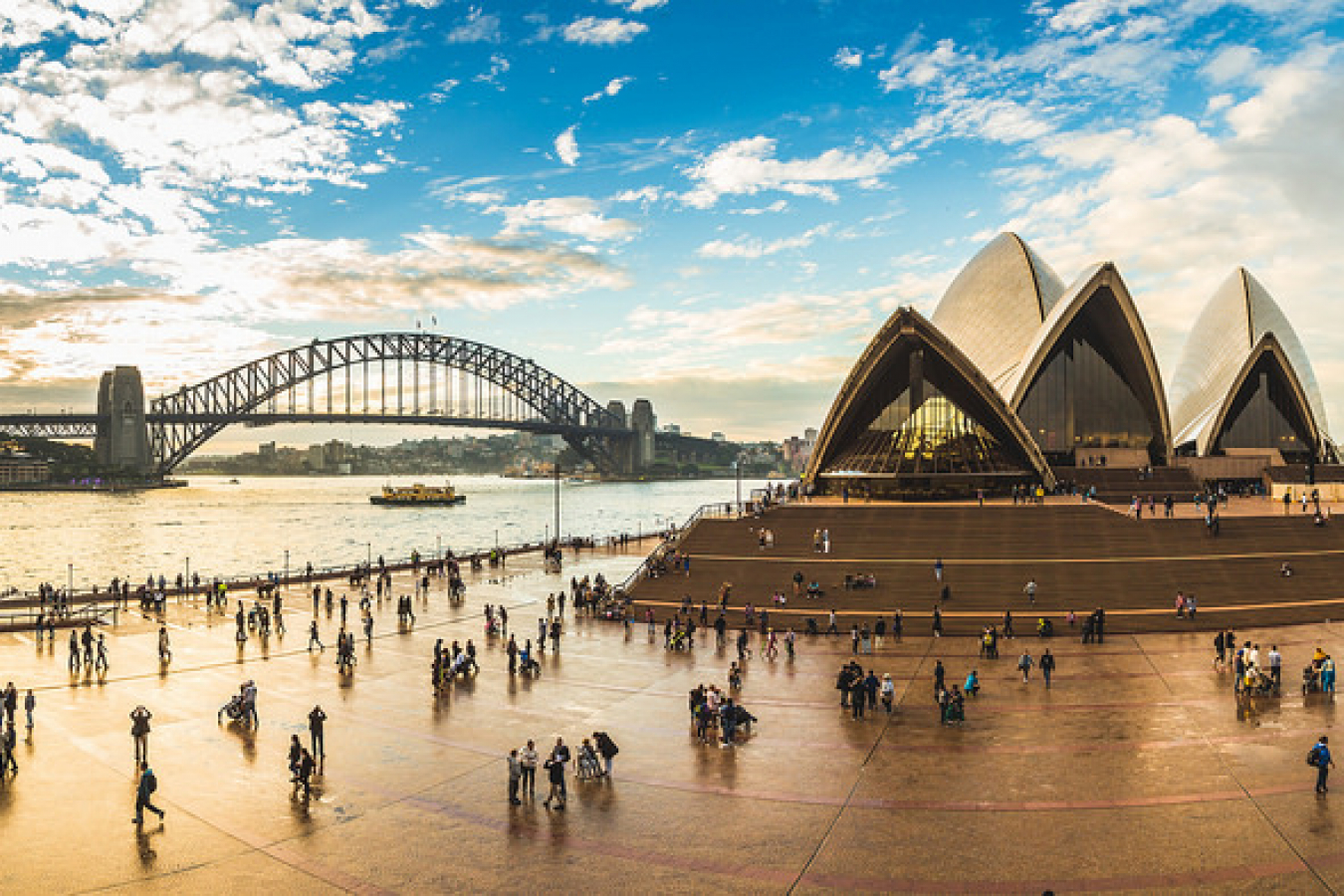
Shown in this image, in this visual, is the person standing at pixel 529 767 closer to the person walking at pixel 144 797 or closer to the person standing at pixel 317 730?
the person standing at pixel 317 730

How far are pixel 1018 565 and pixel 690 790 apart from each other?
1630 cm

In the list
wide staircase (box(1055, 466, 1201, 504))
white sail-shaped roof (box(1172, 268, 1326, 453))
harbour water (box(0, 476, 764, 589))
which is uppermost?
white sail-shaped roof (box(1172, 268, 1326, 453))

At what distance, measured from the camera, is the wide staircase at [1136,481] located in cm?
3731

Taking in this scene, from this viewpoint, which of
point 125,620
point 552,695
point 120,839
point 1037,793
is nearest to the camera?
point 120,839

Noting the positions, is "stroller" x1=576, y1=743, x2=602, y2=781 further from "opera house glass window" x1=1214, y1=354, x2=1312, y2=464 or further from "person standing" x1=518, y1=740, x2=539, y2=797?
"opera house glass window" x1=1214, y1=354, x2=1312, y2=464

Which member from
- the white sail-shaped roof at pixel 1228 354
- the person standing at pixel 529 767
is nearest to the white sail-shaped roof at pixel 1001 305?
the white sail-shaped roof at pixel 1228 354

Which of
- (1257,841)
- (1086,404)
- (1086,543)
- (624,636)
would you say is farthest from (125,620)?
(1086,404)

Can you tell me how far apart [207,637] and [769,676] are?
47.5 ft

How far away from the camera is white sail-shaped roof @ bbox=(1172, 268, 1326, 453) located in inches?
1914

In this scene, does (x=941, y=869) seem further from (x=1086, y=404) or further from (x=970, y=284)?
(x=970, y=284)

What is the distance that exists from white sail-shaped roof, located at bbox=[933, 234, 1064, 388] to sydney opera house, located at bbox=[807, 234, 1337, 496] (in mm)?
74

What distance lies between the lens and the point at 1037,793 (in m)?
10.5

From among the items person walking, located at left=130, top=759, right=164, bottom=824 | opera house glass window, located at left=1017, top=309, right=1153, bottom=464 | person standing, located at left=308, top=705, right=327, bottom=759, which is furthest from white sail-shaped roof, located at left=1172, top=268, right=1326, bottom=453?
person walking, located at left=130, top=759, right=164, bottom=824

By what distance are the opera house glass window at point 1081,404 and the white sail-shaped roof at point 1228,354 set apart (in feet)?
24.0
